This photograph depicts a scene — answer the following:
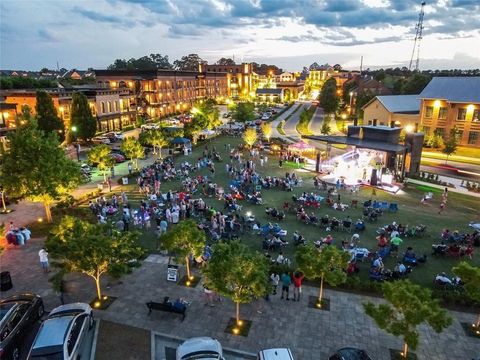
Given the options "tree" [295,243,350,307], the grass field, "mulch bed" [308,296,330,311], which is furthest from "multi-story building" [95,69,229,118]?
"mulch bed" [308,296,330,311]

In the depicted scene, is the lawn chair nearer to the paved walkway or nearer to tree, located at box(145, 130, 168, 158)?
the paved walkway

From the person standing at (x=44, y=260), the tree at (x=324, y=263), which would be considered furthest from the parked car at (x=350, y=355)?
the person standing at (x=44, y=260)

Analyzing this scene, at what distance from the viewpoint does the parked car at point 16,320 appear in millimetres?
13172

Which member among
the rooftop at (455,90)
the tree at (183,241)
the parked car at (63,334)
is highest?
the rooftop at (455,90)

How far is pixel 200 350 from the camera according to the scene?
12.4 meters

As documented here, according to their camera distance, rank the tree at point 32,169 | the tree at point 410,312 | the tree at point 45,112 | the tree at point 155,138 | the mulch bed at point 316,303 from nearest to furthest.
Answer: the tree at point 410,312
the mulch bed at point 316,303
the tree at point 32,169
the tree at point 155,138
the tree at point 45,112

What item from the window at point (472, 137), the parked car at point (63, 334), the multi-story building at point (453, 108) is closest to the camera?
the parked car at point (63, 334)

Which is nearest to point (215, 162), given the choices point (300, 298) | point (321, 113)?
point (300, 298)

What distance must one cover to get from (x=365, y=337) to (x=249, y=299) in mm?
5070

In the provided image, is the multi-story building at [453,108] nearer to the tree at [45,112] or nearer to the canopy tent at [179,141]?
the canopy tent at [179,141]

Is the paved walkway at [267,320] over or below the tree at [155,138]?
below

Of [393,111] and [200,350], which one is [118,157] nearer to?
[200,350]

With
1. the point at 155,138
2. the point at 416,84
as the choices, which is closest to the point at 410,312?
the point at 155,138

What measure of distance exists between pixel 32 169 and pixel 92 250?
39.9 ft
